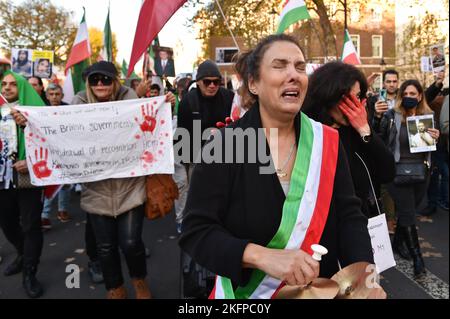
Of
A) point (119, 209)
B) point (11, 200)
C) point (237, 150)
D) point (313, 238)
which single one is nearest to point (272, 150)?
point (237, 150)

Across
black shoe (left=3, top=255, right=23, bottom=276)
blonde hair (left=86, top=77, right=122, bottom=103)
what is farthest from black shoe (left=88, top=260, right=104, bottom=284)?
blonde hair (left=86, top=77, right=122, bottom=103)

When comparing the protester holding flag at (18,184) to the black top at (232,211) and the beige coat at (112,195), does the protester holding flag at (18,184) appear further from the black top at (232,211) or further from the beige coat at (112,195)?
the black top at (232,211)

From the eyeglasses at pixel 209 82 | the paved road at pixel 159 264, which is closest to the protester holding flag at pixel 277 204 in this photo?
the paved road at pixel 159 264

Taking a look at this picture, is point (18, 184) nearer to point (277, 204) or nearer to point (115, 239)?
point (115, 239)

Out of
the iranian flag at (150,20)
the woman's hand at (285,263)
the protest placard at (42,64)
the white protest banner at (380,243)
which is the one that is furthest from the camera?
the protest placard at (42,64)

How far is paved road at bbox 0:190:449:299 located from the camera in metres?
3.72

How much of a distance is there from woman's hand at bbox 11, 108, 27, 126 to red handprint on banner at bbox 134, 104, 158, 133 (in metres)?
0.96

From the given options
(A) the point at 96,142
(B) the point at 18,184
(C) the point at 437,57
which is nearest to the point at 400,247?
(C) the point at 437,57

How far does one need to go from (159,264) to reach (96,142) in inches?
68.5

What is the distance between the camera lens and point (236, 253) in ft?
4.50

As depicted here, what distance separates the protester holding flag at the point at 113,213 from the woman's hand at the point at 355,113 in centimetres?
182

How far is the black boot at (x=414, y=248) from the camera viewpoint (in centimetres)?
392

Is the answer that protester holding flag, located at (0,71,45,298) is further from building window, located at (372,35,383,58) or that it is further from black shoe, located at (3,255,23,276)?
building window, located at (372,35,383,58)

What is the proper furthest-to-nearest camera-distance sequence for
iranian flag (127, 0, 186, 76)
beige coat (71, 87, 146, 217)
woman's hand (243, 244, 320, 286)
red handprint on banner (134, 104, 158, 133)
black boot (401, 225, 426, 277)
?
black boot (401, 225, 426, 277) < red handprint on banner (134, 104, 158, 133) < beige coat (71, 87, 146, 217) < iranian flag (127, 0, 186, 76) < woman's hand (243, 244, 320, 286)
